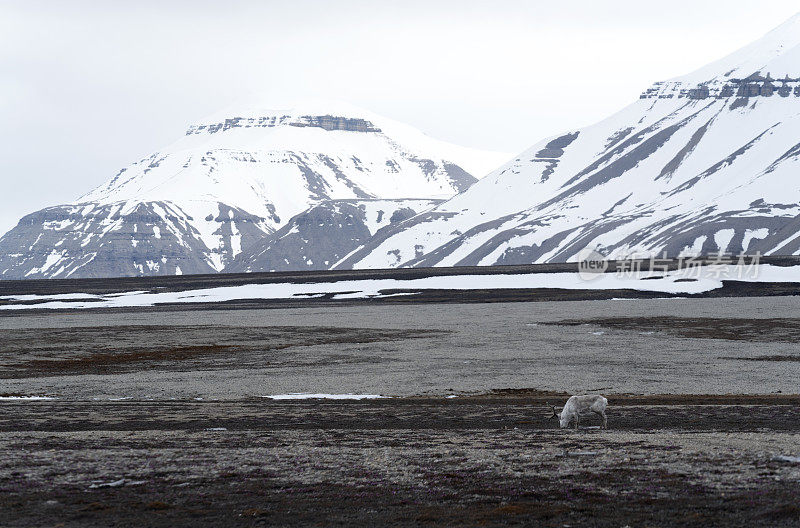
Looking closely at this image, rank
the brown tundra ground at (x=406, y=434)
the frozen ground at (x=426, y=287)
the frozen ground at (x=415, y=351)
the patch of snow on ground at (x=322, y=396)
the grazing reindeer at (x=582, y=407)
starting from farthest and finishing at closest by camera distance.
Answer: the frozen ground at (x=426, y=287)
the frozen ground at (x=415, y=351)
the patch of snow on ground at (x=322, y=396)
the grazing reindeer at (x=582, y=407)
the brown tundra ground at (x=406, y=434)

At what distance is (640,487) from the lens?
1778cm

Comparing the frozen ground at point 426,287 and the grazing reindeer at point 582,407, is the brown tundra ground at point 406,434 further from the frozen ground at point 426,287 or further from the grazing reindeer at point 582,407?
the frozen ground at point 426,287

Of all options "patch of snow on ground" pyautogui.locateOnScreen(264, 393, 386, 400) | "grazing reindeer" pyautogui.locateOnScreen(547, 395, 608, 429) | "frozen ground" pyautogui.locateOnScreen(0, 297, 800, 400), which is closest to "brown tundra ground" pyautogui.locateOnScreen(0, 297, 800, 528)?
"frozen ground" pyautogui.locateOnScreen(0, 297, 800, 400)

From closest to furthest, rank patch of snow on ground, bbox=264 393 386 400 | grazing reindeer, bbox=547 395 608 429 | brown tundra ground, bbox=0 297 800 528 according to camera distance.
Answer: brown tundra ground, bbox=0 297 800 528 → grazing reindeer, bbox=547 395 608 429 → patch of snow on ground, bbox=264 393 386 400

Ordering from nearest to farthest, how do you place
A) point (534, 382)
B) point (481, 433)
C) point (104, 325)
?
point (481, 433) < point (534, 382) < point (104, 325)

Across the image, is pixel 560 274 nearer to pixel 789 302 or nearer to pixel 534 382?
pixel 789 302

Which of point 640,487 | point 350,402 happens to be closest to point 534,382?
point 350,402

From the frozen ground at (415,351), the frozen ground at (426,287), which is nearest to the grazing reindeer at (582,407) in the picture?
the frozen ground at (415,351)

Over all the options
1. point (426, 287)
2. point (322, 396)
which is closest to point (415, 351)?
point (322, 396)

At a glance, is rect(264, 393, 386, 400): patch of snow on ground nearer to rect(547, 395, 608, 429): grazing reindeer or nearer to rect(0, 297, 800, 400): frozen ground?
rect(0, 297, 800, 400): frozen ground

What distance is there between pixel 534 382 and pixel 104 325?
50388mm

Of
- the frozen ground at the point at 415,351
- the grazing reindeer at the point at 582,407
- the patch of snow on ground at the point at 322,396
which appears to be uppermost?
the grazing reindeer at the point at 582,407

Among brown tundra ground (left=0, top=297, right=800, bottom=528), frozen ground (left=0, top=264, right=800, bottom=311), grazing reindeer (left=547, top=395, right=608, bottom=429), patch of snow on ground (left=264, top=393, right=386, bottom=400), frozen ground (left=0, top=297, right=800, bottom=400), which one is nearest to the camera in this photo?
brown tundra ground (left=0, top=297, right=800, bottom=528)

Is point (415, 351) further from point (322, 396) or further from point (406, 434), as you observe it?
point (406, 434)
